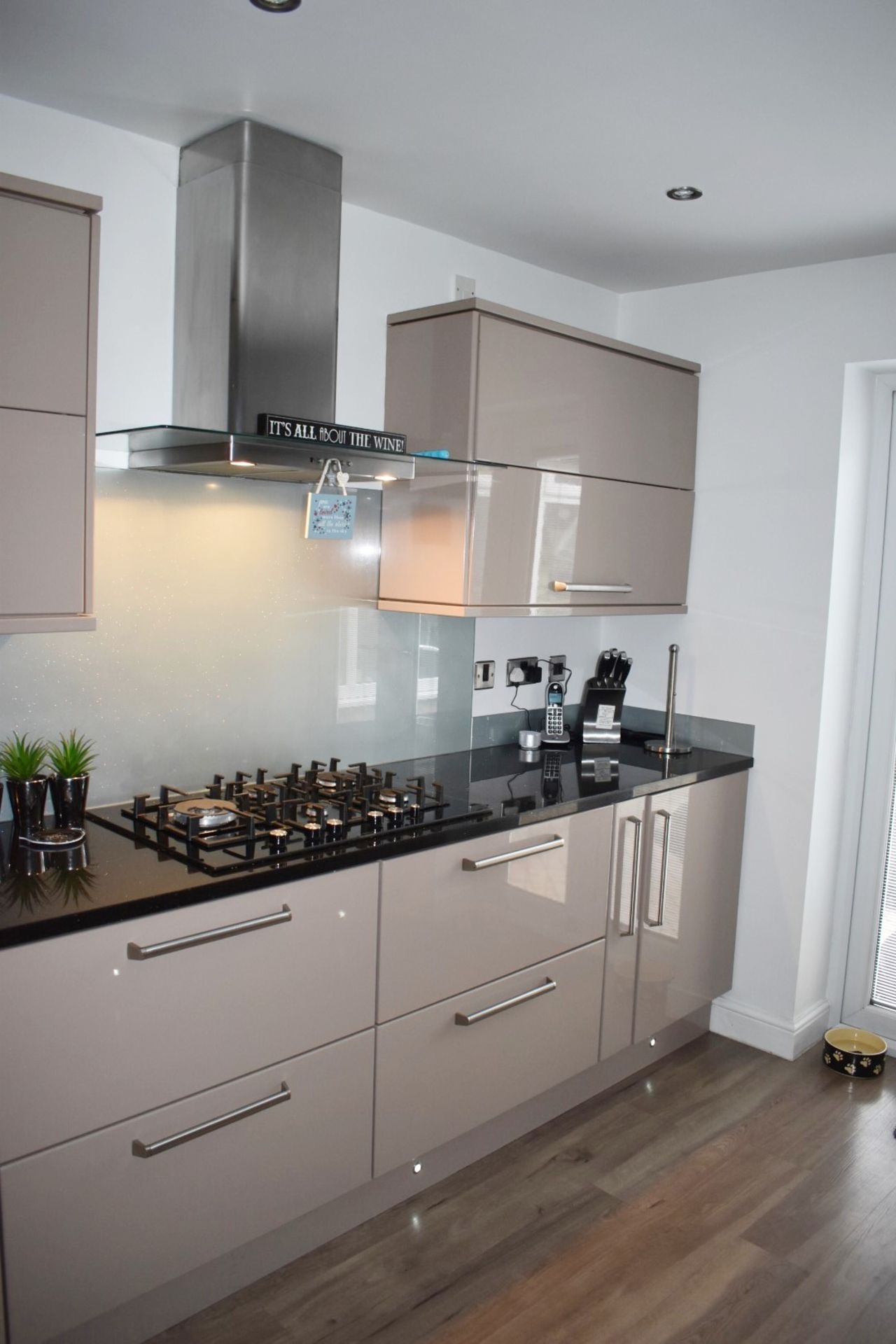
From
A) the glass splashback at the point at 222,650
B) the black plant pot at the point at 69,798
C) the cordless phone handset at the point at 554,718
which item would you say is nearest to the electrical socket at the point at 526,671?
the cordless phone handset at the point at 554,718

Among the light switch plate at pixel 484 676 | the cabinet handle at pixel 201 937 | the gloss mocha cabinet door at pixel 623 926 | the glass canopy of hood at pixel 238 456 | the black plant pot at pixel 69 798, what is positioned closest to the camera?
the cabinet handle at pixel 201 937

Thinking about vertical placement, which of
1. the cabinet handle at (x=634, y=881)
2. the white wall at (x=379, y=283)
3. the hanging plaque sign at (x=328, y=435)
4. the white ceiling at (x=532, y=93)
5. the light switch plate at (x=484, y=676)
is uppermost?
the white ceiling at (x=532, y=93)

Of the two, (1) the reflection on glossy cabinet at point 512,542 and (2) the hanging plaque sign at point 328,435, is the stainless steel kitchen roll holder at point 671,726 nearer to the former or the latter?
(1) the reflection on glossy cabinet at point 512,542

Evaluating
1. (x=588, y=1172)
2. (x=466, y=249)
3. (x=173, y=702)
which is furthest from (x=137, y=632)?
(x=588, y=1172)

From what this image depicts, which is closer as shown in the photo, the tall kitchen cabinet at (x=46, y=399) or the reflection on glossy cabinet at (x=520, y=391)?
the tall kitchen cabinet at (x=46, y=399)

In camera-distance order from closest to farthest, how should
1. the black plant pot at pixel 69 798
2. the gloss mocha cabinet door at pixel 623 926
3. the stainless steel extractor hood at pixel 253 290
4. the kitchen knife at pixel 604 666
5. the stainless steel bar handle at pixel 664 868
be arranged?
the black plant pot at pixel 69 798, the stainless steel extractor hood at pixel 253 290, the gloss mocha cabinet door at pixel 623 926, the stainless steel bar handle at pixel 664 868, the kitchen knife at pixel 604 666

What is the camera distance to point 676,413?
346 cm

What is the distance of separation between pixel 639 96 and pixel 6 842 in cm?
198

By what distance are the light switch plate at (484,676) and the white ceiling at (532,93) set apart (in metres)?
1.32

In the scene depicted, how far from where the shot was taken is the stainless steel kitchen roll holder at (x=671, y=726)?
139 inches

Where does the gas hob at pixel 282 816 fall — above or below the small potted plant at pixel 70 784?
below

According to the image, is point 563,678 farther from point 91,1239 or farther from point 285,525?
point 91,1239

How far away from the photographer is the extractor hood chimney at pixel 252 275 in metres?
2.36

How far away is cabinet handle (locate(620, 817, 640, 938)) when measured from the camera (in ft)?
9.97
